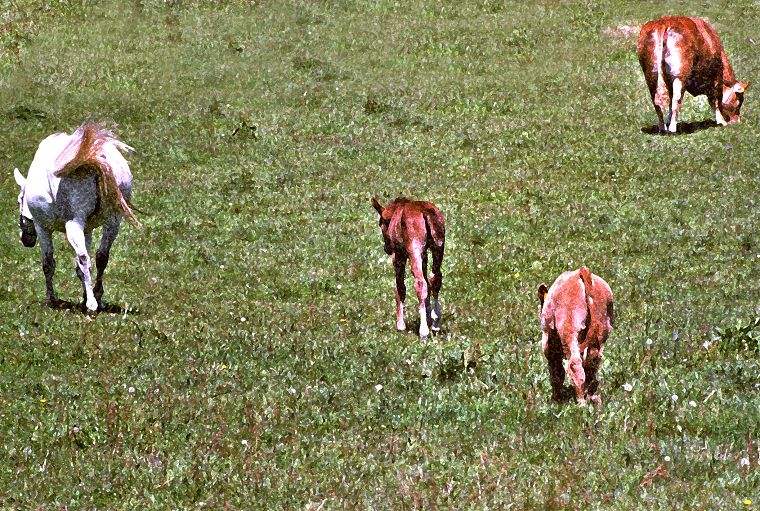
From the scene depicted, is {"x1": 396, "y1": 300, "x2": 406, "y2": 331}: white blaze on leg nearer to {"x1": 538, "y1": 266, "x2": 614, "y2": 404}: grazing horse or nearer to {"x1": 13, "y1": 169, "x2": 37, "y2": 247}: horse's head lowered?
{"x1": 538, "y1": 266, "x2": 614, "y2": 404}: grazing horse

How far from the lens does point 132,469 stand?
337 inches

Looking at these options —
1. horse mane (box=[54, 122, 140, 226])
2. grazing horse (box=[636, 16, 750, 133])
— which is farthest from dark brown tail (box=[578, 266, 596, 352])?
grazing horse (box=[636, 16, 750, 133])

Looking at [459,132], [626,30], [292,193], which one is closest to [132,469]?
[292,193]

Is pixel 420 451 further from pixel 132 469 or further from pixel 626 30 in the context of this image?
pixel 626 30

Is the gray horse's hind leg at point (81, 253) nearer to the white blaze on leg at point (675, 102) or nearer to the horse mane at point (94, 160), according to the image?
the horse mane at point (94, 160)

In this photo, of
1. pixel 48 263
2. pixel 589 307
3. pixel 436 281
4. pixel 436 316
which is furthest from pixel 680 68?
pixel 589 307

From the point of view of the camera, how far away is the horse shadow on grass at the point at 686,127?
87.2 feet

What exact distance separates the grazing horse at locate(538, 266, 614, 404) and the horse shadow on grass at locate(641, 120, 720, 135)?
1751 centimetres

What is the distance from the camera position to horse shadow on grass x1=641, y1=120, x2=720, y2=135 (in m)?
26.6

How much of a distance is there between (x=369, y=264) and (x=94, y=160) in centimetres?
553

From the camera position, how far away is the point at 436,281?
44.5 ft

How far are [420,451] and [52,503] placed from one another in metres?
2.81

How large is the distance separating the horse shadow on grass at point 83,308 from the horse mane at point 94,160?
4.48 ft

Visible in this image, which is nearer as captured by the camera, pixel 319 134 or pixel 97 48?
pixel 319 134
